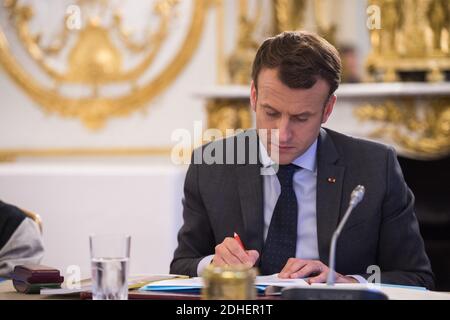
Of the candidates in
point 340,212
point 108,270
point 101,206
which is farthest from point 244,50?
point 108,270

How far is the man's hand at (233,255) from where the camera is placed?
1.75 meters

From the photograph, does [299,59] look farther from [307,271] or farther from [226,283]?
[226,283]

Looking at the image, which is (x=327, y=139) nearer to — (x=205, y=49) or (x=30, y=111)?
(x=205, y=49)

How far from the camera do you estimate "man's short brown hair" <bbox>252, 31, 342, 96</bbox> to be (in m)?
1.96

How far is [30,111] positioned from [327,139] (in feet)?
11.8

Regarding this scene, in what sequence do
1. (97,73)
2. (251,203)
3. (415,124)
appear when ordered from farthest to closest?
(97,73)
(415,124)
(251,203)

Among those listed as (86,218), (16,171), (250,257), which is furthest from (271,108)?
(16,171)

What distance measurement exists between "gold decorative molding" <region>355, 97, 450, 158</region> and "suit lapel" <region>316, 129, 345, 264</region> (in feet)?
7.66

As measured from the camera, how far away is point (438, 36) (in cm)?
439

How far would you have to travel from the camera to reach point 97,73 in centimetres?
Answer: 523

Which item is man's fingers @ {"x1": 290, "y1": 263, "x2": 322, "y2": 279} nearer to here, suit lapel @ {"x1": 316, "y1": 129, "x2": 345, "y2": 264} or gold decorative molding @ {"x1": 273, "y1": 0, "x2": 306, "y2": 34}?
suit lapel @ {"x1": 316, "y1": 129, "x2": 345, "y2": 264}

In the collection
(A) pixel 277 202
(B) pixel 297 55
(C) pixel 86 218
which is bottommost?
(C) pixel 86 218

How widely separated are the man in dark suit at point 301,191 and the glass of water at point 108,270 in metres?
0.45

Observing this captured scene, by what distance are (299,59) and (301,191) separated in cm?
33
